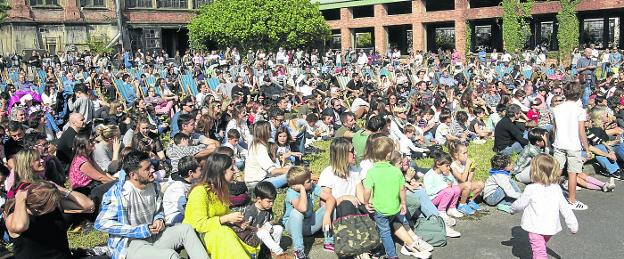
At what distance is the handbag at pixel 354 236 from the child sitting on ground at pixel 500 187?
2.80 m

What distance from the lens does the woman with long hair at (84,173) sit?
720 centimetres

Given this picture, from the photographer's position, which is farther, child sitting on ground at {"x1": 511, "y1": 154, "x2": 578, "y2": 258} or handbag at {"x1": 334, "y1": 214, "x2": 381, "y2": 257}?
handbag at {"x1": 334, "y1": 214, "x2": 381, "y2": 257}

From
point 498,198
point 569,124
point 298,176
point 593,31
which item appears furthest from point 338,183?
point 593,31

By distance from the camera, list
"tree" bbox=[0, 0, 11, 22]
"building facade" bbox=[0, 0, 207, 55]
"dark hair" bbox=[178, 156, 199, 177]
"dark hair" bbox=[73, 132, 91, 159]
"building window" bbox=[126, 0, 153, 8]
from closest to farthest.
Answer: "dark hair" bbox=[178, 156, 199, 177] < "dark hair" bbox=[73, 132, 91, 159] < "tree" bbox=[0, 0, 11, 22] < "building facade" bbox=[0, 0, 207, 55] < "building window" bbox=[126, 0, 153, 8]

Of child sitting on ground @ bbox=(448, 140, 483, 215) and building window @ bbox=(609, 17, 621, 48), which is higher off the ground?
building window @ bbox=(609, 17, 621, 48)

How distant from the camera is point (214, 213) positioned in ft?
18.2

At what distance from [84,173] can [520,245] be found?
5339 millimetres

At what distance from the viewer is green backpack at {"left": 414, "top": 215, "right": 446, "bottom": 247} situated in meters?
6.60

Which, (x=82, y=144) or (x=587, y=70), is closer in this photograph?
(x=82, y=144)

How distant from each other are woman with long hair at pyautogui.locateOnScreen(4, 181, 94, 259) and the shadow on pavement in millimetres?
4650

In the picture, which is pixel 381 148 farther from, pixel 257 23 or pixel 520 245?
pixel 257 23

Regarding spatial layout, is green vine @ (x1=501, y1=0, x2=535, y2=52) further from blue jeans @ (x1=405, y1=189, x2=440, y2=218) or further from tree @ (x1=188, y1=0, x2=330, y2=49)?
blue jeans @ (x1=405, y1=189, x2=440, y2=218)

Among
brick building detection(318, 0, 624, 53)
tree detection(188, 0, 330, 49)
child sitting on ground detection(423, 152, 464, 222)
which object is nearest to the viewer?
child sitting on ground detection(423, 152, 464, 222)

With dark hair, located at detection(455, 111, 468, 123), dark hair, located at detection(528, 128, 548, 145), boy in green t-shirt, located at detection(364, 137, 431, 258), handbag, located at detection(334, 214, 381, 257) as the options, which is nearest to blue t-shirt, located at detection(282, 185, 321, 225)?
handbag, located at detection(334, 214, 381, 257)
